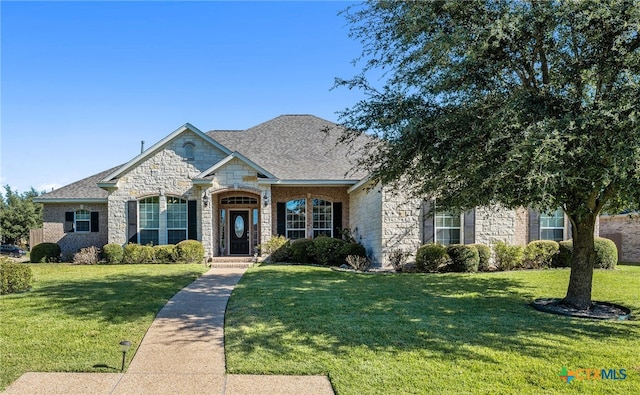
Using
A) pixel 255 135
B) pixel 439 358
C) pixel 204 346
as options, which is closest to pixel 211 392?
pixel 204 346

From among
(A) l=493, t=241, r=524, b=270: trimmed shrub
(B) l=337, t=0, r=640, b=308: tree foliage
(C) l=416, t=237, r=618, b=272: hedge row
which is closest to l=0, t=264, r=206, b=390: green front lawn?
(B) l=337, t=0, r=640, b=308: tree foliage

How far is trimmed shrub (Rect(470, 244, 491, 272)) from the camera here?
14086 mm

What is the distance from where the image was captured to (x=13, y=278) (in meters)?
9.34

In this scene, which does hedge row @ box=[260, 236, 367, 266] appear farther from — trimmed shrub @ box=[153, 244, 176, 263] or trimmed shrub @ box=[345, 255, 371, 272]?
trimmed shrub @ box=[153, 244, 176, 263]

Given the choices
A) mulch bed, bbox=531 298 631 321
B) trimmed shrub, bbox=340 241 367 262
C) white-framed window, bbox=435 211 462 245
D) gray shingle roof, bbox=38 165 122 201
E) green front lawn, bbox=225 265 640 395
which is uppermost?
gray shingle roof, bbox=38 165 122 201

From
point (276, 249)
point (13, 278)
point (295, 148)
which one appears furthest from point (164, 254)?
point (295, 148)

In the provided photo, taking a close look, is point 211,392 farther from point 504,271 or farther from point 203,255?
point 203,255

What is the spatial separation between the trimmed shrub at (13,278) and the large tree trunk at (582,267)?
41.7 feet

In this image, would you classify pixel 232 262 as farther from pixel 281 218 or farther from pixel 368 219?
pixel 368 219

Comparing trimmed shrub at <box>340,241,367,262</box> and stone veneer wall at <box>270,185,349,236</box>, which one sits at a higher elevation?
stone veneer wall at <box>270,185,349,236</box>

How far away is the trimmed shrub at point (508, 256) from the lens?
46.5 ft

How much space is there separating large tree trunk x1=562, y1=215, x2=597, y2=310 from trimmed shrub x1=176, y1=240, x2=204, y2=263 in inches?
536

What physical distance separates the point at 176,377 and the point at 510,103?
22.8 ft

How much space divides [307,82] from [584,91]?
914 centimetres
